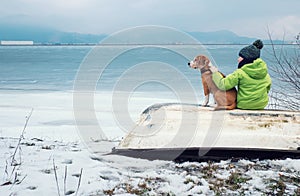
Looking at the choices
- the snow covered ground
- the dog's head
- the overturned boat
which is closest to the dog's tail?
the overturned boat

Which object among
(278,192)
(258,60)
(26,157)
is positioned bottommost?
(278,192)

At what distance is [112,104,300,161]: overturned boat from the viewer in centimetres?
430

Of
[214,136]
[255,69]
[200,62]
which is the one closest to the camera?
[214,136]

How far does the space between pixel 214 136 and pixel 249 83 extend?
3.25 ft

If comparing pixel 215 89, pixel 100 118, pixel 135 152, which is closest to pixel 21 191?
pixel 135 152

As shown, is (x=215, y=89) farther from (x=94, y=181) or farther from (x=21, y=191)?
(x=21, y=191)

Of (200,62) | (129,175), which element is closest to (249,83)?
(200,62)

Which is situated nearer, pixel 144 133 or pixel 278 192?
pixel 278 192

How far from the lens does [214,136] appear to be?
442 cm

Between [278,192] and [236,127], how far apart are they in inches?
54.8

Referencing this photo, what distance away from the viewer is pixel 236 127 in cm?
455

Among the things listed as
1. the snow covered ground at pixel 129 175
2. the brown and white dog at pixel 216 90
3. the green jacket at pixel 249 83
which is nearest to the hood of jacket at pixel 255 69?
the green jacket at pixel 249 83

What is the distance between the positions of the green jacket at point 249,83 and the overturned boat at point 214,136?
186mm

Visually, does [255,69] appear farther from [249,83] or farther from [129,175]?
[129,175]
